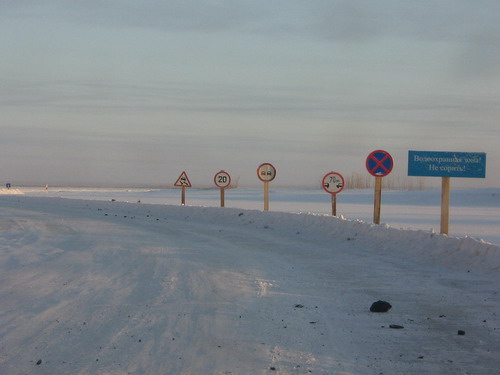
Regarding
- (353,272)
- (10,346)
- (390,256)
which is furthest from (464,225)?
(10,346)

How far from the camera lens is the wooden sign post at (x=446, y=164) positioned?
56.7 ft

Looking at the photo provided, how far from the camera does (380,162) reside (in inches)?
753

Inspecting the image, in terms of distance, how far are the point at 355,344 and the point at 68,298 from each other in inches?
165

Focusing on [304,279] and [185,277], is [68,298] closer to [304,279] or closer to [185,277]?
[185,277]

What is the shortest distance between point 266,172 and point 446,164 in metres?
10.9

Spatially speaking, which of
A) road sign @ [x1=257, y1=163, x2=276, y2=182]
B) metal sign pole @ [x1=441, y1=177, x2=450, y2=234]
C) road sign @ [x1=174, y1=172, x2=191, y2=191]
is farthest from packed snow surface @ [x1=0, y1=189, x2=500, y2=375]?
road sign @ [x1=174, y1=172, x2=191, y2=191]

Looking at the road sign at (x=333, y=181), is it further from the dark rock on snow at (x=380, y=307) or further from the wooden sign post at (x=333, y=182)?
the dark rock on snow at (x=380, y=307)

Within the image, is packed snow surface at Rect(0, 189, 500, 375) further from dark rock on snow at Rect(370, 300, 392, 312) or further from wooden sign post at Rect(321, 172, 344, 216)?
wooden sign post at Rect(321, 172, 344, 216)

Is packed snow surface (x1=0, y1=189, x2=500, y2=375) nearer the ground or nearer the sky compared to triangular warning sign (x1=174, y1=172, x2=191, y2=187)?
nearer the ground

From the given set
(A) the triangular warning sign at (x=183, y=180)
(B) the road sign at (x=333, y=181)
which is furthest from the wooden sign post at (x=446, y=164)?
(A) the triangular warning sign at (x=183, y=180)

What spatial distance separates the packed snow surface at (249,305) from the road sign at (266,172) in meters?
9.57

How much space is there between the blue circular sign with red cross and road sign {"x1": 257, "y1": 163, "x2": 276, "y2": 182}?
851cm

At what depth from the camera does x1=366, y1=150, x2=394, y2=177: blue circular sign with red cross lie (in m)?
19.1

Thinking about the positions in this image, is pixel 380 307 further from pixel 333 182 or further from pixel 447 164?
pixel 333 182
